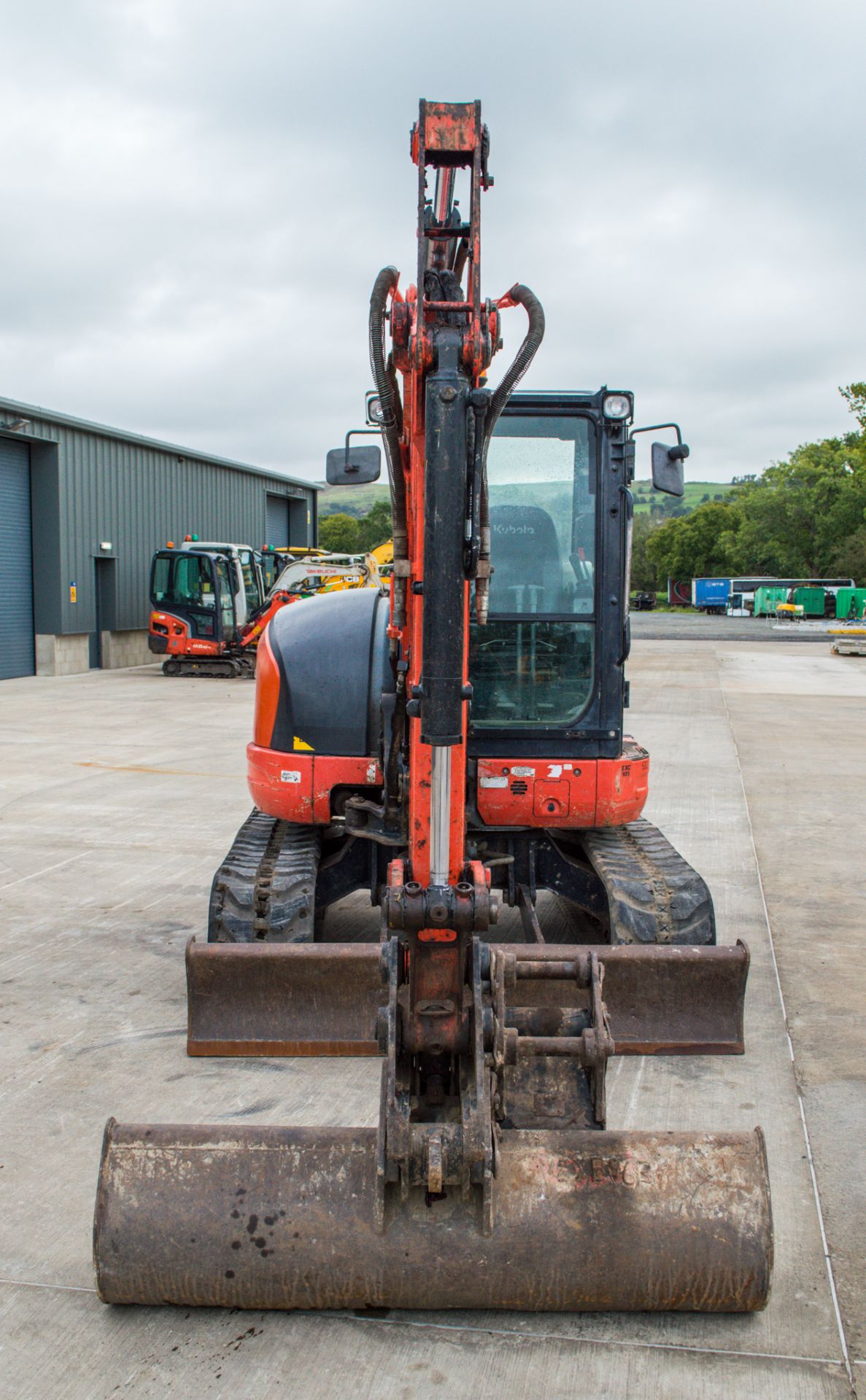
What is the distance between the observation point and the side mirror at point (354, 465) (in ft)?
14.5

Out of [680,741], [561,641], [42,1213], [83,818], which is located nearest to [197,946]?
[42,1213]

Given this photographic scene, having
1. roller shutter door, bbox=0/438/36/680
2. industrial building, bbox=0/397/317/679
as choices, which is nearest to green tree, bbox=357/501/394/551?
industrial building, bbox=0/397/317/679

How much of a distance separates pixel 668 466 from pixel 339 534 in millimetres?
99884

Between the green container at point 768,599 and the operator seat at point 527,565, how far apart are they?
195ft

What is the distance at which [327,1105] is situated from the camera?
429cm

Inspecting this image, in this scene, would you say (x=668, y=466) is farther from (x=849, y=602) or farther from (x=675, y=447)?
(x=849, y=602)

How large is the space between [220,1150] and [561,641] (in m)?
2.78

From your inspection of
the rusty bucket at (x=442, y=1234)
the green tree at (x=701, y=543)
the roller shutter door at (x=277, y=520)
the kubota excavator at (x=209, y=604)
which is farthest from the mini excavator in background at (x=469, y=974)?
the green tree at (x=701, y=543)

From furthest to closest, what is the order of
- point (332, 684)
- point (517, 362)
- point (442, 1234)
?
point (332, 684) → point (517, 362) → point (442, 1234)

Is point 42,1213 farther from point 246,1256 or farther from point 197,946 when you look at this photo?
point 197,946

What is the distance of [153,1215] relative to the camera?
9.87 feet

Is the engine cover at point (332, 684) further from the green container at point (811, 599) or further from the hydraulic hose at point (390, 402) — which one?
the green container at point (811, 599)

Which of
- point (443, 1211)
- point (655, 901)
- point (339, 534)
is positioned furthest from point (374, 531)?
point (443, 1211)

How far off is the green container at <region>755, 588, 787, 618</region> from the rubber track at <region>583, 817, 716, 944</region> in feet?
195
